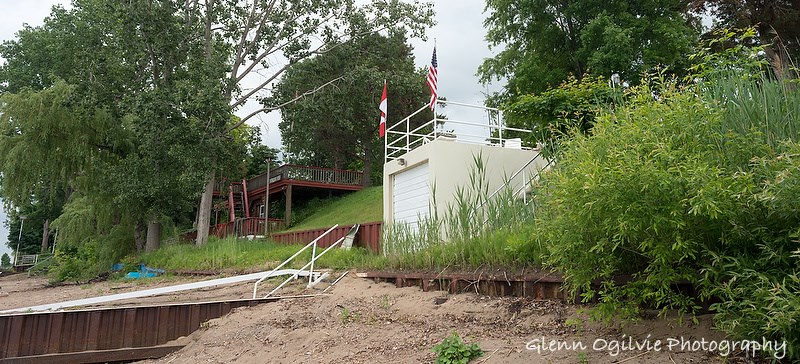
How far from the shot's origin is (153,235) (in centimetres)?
2297

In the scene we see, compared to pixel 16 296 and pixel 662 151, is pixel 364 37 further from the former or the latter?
pixel 662 151

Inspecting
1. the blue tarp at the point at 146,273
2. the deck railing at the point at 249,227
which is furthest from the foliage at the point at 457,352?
the deck railing at the point at 249,227

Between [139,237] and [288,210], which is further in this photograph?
[288,210]

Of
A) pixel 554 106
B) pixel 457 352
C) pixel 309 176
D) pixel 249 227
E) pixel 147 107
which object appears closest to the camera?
pixel 457 352

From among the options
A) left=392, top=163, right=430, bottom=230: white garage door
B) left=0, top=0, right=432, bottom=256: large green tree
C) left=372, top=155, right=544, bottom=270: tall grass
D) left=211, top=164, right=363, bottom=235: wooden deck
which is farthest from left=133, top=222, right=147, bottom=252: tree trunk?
left=372, top=155, right=544, bottom=270: tall grass

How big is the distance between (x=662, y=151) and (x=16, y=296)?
20885 mm

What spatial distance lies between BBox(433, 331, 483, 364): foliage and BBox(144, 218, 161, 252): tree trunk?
20504 millimetres

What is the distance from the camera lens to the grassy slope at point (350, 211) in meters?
24.5

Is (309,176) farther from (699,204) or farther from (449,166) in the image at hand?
(699,204)

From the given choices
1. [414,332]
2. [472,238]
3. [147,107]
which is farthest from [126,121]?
[414,332]

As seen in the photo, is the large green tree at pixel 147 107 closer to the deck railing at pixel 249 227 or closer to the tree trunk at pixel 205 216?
the tree trunk at pixel 205 216

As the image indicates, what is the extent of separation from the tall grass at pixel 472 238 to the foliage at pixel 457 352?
→ 1.47 m

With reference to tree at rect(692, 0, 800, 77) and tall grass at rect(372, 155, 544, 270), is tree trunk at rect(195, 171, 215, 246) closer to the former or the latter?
tall grass at rect(372, 155, 544, 270)

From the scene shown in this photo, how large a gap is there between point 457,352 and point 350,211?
71.9 ft
